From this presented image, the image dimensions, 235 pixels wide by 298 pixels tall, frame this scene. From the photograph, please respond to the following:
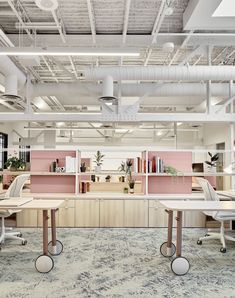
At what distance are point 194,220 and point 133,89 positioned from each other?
9.67 ft

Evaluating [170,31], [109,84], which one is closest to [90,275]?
[109,84]

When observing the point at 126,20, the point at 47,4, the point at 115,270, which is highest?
the point at 126,20

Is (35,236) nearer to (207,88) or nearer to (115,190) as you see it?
(115,190)

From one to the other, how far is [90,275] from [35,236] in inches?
86.4

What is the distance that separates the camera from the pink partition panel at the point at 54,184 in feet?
21.5

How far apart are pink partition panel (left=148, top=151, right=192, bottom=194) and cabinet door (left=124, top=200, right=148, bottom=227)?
532mm

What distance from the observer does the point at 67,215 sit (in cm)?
612

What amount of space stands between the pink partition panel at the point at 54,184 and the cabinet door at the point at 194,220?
7.93 feet

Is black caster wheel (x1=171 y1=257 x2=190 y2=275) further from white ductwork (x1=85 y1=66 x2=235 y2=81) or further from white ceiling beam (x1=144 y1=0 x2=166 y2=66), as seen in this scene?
white ceiling beam (x1=144 y1=0 x2=166 y2=66)

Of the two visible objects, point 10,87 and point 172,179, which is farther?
point 172,179

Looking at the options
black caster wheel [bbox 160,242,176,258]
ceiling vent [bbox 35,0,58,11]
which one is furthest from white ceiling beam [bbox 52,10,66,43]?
black caster wheel [bbox 160,242,176,258]

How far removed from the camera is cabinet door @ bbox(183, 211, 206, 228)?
20.5ft

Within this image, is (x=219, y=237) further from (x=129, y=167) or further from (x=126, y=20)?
(x=126, y=20)

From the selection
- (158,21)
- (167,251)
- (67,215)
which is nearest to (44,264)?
(167,251)
